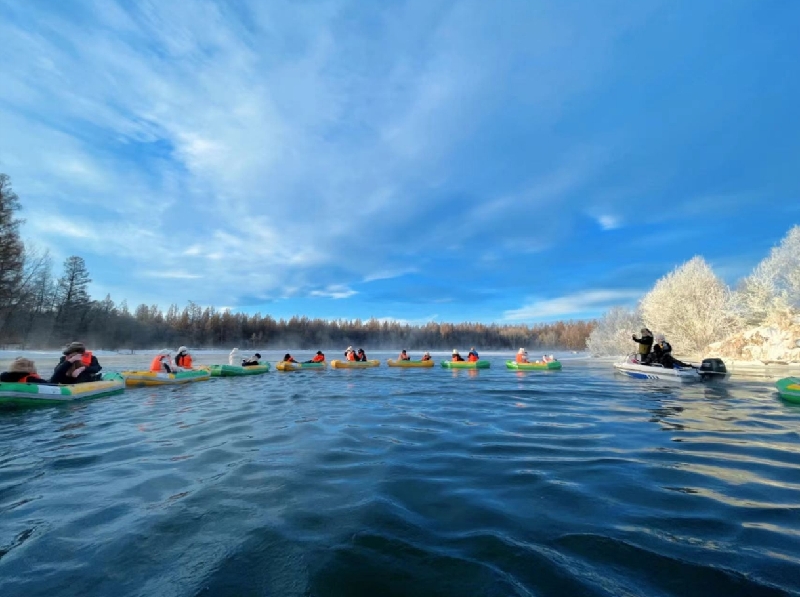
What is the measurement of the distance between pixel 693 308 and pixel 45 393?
52354 mm

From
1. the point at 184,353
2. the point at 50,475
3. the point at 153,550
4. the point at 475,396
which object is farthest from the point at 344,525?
the point at 184,353

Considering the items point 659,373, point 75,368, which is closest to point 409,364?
point 659,373

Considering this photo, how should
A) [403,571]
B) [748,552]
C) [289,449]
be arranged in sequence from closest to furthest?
[403,571]
[748,552]
[289,449]

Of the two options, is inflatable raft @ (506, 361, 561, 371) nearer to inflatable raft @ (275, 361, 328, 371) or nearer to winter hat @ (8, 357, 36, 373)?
inflatable raft @ (275, 361, 328, 371)

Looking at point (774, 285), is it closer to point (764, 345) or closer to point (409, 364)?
point (764, 345)

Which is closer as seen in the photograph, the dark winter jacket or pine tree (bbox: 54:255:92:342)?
the dark winter jacket

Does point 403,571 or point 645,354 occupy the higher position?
point 645,354

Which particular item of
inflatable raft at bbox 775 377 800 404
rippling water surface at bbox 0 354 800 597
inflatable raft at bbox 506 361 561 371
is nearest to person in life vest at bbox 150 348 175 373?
rippling water surface at bbox 0 354 800 597

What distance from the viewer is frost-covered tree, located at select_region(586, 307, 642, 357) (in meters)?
54.8

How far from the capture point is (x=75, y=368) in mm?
13828

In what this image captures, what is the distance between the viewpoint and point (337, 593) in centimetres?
285

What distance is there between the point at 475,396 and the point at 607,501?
31.6 feet

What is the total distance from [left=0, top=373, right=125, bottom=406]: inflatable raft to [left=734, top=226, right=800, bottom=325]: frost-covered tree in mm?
51463

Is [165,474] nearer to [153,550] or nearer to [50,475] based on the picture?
[50,475]
